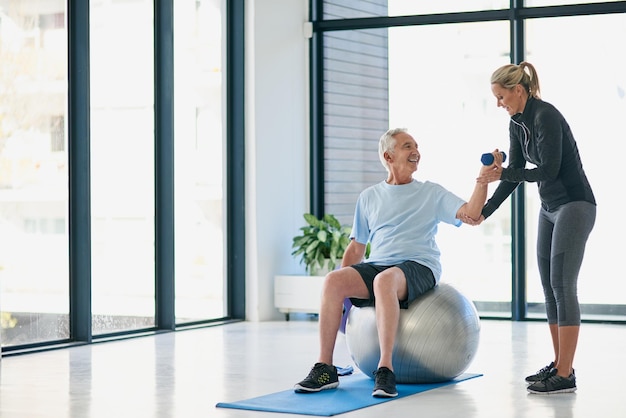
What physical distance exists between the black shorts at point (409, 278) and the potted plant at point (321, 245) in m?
2.94

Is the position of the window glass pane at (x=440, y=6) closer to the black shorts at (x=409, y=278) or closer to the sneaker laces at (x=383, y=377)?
the black shorts at (x=409, y=278)

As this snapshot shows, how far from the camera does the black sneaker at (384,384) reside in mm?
3748

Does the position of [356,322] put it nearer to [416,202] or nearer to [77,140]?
[416,202]

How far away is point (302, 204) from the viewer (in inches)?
299

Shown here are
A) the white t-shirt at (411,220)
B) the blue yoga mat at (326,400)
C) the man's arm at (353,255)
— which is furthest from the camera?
the man's arm at (353,255)

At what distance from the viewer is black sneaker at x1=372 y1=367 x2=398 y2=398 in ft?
12.3

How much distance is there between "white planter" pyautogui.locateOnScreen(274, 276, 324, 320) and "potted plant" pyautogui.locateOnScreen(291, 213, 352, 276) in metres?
0.12

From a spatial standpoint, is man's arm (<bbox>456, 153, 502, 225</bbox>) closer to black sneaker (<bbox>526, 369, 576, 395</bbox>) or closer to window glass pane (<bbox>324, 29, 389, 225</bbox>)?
black sneaker (<bbox>526, 369, 576, 395</bbox>)

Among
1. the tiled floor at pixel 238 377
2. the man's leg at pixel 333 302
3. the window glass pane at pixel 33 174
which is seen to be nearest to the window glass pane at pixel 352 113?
the tiled floor at pixel 238 377

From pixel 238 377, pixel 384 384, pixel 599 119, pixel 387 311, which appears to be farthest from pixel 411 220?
pixel 599 119

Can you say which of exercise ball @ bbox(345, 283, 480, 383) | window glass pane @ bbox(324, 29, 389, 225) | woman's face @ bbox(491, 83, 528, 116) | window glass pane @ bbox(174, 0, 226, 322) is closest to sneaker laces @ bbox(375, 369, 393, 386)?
exercise ball @ bbox(345, 283, 480, 383)

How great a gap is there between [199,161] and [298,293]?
1.06m

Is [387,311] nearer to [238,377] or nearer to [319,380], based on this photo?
[319,380]

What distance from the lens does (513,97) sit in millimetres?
3924
